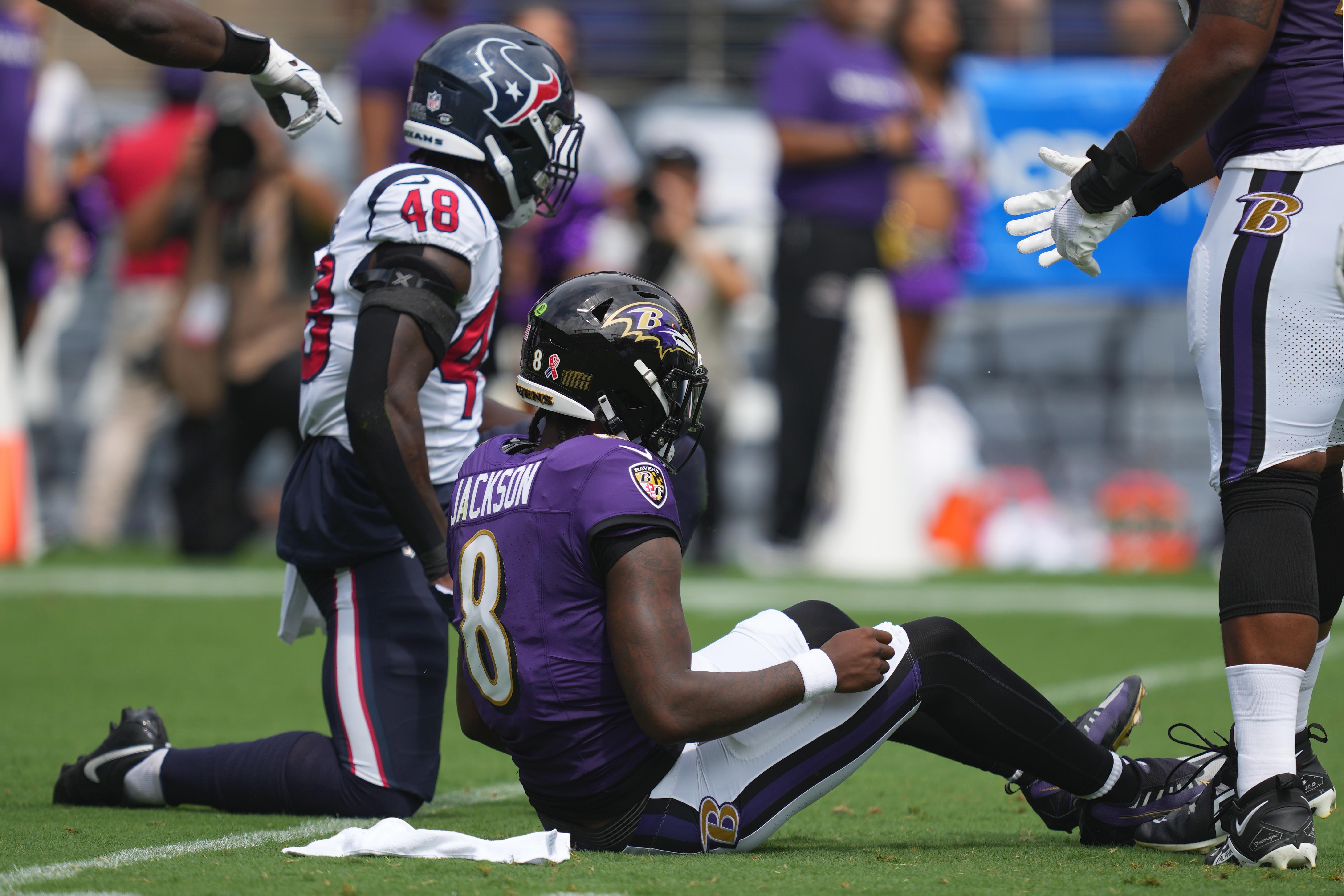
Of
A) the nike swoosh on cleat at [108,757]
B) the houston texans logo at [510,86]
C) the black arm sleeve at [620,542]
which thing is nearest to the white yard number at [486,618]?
the black arm sleeve at [620,542]

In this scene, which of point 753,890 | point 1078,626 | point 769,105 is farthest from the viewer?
point 769,105

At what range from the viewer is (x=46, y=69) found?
936cm

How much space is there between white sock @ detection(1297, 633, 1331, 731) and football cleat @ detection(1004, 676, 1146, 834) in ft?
1.10

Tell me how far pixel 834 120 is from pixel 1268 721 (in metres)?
5.90

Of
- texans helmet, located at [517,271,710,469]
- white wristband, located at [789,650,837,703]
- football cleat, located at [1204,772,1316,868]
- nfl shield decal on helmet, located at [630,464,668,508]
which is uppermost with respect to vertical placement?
texans helmet, located at [517,271,710,469]

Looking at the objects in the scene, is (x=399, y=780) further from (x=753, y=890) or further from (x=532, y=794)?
(x=753, y=890)

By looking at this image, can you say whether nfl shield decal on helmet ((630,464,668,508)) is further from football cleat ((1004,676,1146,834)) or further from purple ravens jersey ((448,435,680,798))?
football cleat ((1004,676,1146,834))

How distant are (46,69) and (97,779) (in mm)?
6788

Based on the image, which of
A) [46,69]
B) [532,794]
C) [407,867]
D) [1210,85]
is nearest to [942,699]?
[532,794]

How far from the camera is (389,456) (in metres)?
3.46

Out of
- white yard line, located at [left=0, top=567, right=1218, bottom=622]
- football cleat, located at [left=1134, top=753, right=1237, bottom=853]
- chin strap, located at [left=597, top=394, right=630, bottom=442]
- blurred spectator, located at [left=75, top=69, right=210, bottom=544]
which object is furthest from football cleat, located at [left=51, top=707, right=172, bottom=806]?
blurred spectator, located at [left=75, top=69, right=210, bottom=544]

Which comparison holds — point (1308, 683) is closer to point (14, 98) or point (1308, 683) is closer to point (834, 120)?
point (834, 120)

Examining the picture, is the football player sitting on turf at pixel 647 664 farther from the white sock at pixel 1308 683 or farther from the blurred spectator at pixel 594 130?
the blurred spectator at pixel 594 130

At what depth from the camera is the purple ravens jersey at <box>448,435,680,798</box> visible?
284cm
